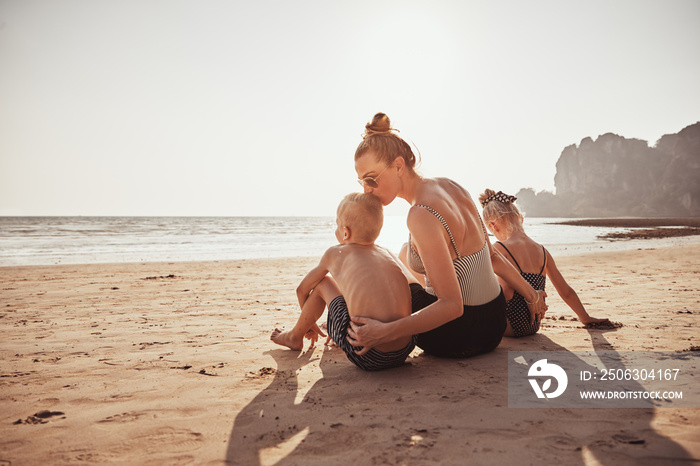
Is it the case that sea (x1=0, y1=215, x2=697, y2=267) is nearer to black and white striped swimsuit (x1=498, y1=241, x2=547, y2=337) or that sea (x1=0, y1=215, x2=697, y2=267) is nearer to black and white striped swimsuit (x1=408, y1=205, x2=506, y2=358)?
black and white striped swimsuit (x1=498, y1=241, x2=547, y2=337)

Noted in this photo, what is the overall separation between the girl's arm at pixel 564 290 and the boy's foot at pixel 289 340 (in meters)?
2.35

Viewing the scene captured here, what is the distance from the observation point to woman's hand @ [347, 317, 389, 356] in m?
2.39

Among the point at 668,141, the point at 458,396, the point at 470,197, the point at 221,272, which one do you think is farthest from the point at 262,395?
the point at 668,141

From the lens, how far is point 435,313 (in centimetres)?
232

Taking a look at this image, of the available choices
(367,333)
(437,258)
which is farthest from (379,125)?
(367,333)

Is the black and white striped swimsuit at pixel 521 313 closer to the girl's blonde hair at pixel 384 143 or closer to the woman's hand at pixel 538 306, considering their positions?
the woman's hand at pixel 538 306

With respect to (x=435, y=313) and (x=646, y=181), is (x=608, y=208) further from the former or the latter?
(x=435, y=313)

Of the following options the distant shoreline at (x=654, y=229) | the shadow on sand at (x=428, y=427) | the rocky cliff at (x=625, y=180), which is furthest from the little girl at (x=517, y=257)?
the rocky cliff at (x=625, y=180)

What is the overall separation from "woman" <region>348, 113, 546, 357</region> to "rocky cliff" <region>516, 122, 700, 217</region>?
112928 millimetres

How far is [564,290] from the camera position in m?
3.86

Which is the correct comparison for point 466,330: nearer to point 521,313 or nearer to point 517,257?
point 521,313

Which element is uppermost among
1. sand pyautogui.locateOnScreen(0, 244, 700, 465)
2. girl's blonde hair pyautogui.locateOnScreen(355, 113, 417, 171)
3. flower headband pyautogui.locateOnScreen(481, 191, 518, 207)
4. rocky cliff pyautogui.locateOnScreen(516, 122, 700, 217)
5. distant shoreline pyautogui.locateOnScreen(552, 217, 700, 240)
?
rocky cliff pyautogui.locateOnScreen(516, 122, 700, 217)

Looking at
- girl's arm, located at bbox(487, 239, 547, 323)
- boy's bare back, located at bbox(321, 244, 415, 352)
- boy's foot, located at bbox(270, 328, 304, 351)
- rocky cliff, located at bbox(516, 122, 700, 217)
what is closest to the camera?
boy's bare back, located at bbox(321, 244, 415, 352)

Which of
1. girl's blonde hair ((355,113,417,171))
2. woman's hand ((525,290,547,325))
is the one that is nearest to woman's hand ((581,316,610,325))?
woman's hand ((525,290,547,325))
